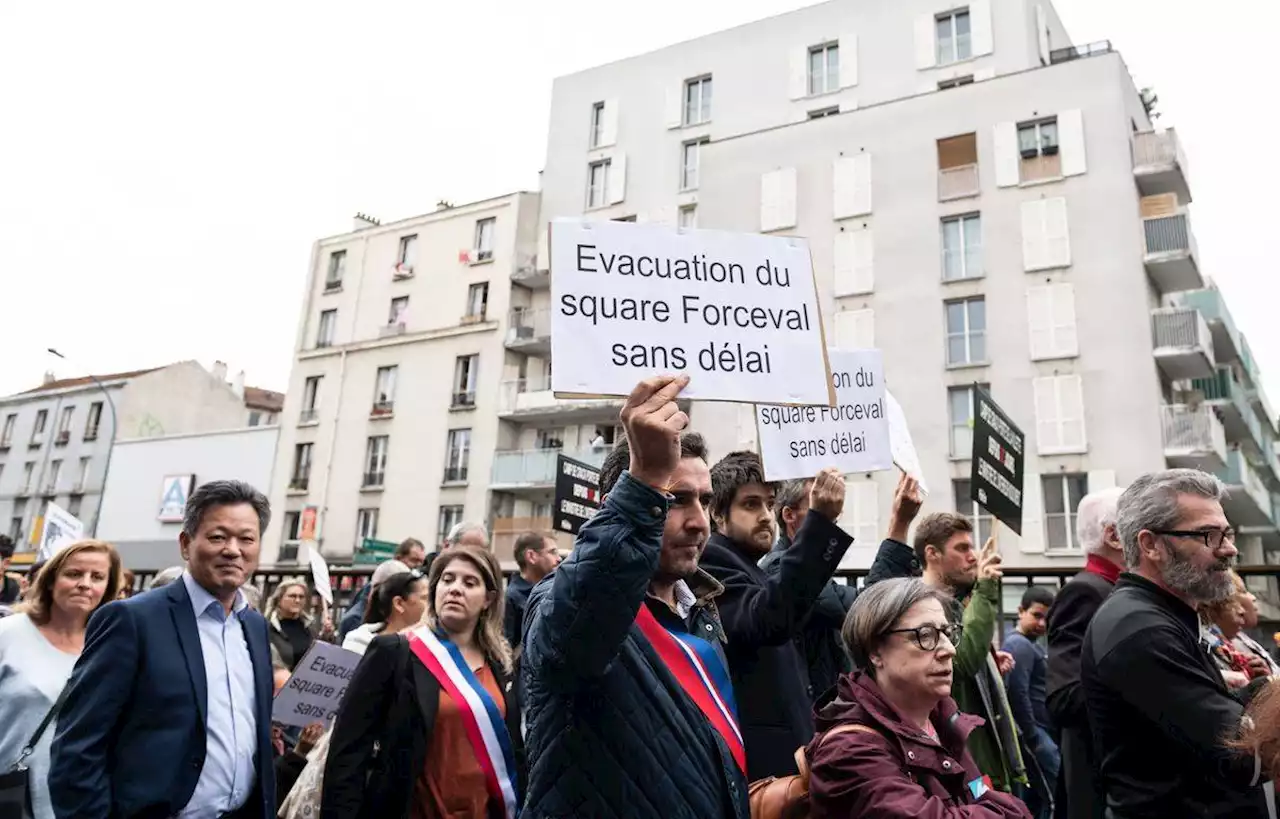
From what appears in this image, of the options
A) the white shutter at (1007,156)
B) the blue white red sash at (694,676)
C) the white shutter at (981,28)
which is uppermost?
the white shutter at (981,28)

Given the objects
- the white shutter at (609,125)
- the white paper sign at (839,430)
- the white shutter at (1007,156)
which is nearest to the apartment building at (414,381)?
the white shutter at (609,125)

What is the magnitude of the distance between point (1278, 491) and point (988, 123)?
2750 centimetres

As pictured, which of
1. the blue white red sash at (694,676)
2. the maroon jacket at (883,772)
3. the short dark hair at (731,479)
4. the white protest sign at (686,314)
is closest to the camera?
the blue white red sash at (694,676)

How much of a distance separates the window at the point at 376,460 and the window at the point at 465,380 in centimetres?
359

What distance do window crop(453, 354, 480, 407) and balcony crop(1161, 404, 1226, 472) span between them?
2349 cm

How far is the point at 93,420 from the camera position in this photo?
49375mm

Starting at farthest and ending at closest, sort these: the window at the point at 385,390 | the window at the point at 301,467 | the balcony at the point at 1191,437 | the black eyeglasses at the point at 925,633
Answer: the window at the point at 301,467, the window at the point at 385,390, the balcony at the point at 1191,437, the black eyeglasses at the point at 925,633

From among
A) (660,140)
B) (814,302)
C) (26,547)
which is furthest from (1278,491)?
(26,547)

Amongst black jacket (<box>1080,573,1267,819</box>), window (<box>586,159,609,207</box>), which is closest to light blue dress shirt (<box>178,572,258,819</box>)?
black jacket (<box>1080,573,1267,819</box>)

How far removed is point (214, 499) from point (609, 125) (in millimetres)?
36603

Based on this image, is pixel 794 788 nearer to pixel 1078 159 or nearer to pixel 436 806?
pixel 436 806

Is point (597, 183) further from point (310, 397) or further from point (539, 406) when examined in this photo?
point (310, 397)

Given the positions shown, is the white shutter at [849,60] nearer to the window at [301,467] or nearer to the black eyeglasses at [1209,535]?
the window at [301,467]

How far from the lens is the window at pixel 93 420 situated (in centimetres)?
4900
